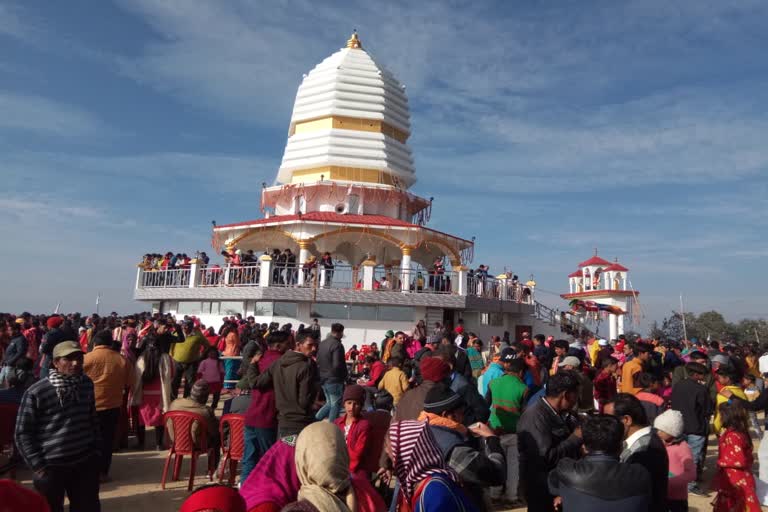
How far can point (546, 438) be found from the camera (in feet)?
14.0

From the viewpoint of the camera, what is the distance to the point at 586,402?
22.2 ft

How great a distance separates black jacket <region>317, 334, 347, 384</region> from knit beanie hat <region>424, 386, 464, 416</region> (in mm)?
3885

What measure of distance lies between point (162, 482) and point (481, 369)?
5.69 meters

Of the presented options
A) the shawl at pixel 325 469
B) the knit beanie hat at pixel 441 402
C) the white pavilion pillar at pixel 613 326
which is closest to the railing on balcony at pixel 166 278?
the knit beanie hat at pixel 441 402

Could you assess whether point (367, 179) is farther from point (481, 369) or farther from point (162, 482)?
point (162, 482)

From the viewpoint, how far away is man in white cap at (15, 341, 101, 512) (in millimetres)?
3988

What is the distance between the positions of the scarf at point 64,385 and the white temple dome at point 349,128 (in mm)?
21015

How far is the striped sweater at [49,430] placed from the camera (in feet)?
13.0

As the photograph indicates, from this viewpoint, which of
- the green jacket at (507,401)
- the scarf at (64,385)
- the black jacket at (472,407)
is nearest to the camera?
the scarf at (64,385)

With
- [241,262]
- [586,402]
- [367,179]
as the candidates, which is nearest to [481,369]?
[586,402]

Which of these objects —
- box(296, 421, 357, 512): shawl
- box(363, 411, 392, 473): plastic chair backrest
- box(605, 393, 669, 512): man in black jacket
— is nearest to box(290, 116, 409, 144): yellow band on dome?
box(363, 411, 392, 473): plastic chair backrest

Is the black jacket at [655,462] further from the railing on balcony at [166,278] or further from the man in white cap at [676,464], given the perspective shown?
the railing on balcony at [166,278]

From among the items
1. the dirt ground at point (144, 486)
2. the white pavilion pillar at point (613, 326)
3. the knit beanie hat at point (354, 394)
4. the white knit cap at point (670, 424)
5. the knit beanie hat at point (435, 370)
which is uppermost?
the white pavilion pillar at point (613, 326)

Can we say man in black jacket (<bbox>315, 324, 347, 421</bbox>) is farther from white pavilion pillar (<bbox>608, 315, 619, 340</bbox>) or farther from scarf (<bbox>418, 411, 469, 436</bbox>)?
white pavilion pillar (<bbox>608, 315, 619, 340</bbox>)
